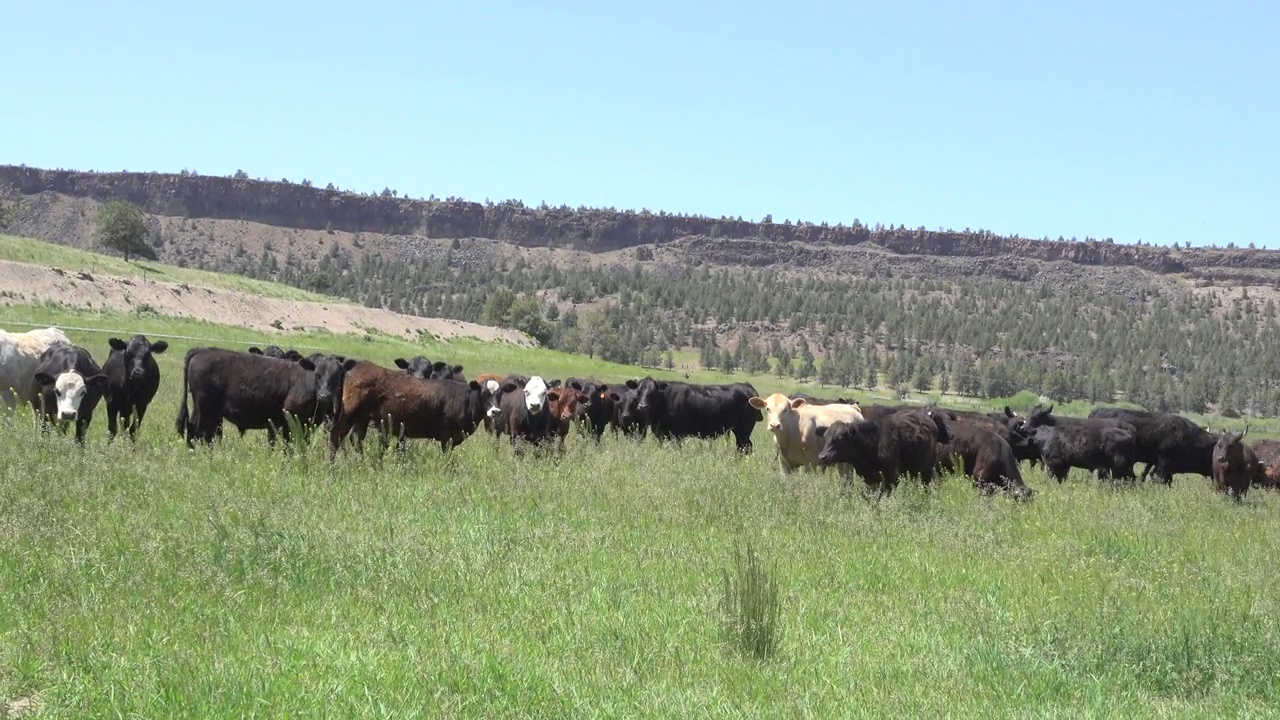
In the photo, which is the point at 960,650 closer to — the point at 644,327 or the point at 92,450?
the point at 92,450

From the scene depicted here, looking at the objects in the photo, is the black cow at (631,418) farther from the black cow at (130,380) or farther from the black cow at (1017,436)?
the black cow at (130,380)

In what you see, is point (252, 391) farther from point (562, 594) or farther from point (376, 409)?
point (562, 594)

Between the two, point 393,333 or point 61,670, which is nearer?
point 61,670

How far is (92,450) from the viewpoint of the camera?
13.2 m

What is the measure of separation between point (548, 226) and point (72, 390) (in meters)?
170

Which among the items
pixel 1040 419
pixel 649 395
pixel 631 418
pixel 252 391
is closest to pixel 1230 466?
pixel 1040 419

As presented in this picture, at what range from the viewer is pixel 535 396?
19016mm

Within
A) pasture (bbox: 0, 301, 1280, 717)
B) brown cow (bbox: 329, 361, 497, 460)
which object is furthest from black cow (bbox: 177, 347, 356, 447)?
pasture (bbox: 0, 301, 1280, 717)

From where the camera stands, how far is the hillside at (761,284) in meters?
107

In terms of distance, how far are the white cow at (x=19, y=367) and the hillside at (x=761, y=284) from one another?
84.3 meters

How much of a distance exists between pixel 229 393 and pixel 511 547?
6955mm

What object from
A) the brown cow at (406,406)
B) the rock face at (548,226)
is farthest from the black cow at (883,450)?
the rock face at (548,226)

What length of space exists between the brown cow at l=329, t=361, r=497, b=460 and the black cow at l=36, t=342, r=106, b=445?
10.2 feet

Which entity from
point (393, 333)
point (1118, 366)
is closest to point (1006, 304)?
point (1118, 366)
